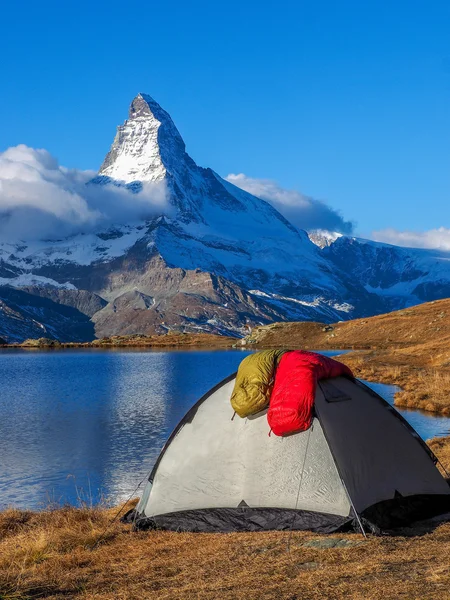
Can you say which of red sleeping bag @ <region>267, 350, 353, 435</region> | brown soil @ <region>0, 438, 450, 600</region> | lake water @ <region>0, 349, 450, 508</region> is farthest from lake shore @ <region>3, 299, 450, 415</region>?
brown soil @ <region>0, 438, 450, 600</region>

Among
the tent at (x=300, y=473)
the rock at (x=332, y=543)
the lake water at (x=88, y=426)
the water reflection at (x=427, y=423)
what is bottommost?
the lake water at (x=88, y=426)

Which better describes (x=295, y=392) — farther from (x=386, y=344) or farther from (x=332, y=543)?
(x=386, y=344)

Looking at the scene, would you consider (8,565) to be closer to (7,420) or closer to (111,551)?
(111,551)

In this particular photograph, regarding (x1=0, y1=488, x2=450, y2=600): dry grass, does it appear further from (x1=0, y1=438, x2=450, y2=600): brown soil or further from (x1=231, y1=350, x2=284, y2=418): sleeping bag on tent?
(x1=231, y1=350, x2=284, y2=418): sleeping bag on tent

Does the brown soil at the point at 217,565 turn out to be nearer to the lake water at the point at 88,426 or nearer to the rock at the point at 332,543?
the rock at the point at 332,543

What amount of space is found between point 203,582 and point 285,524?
15.9ft

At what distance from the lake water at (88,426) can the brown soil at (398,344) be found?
110 inches

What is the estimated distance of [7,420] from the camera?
47.2 meters

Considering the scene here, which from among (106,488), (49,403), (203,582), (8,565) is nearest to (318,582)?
(203,582)

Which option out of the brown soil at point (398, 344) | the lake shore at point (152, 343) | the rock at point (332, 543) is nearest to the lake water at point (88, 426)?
the brown soil at point (398, 344)

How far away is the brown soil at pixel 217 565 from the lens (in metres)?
10.9

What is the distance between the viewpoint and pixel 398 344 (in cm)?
9612

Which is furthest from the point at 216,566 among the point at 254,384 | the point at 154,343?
the point at 154,343

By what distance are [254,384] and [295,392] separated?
3.57 feet
